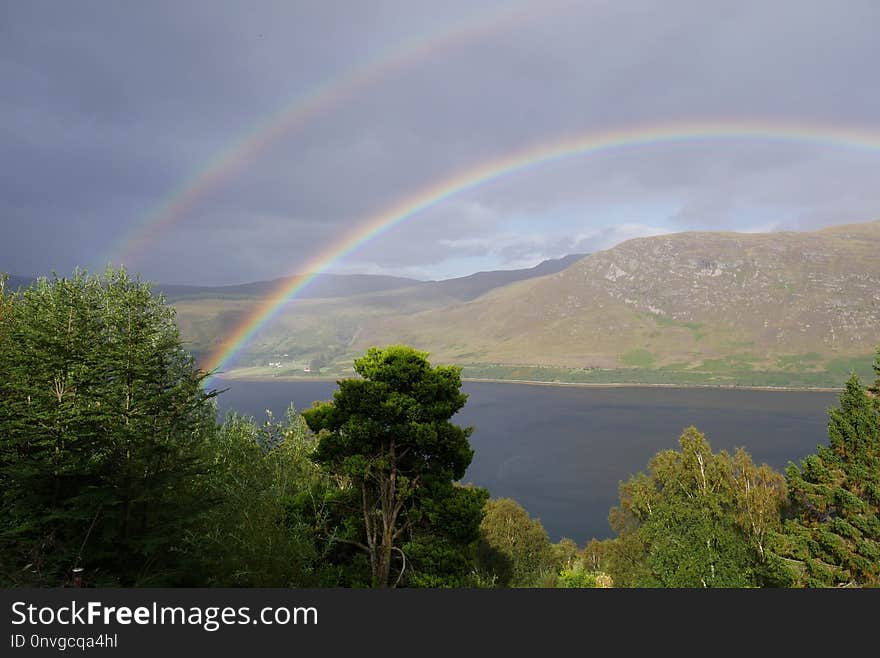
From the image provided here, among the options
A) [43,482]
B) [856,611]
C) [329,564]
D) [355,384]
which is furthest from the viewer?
[355,384]

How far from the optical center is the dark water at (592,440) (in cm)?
9969

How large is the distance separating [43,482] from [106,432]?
159 cm

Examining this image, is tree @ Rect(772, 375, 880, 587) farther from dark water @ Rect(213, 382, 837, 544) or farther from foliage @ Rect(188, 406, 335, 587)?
dark water @ Rect(213, 382, 837, 544)

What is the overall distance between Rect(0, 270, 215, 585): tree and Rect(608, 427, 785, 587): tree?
22702 mm

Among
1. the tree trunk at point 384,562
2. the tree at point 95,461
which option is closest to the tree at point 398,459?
the tree trunk at point 384,562

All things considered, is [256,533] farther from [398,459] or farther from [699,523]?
[699,523]

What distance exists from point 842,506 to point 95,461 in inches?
1036

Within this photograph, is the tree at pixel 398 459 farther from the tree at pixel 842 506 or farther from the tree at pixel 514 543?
the tree at pixel 514 543

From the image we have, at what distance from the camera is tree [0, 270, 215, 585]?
10.5 m

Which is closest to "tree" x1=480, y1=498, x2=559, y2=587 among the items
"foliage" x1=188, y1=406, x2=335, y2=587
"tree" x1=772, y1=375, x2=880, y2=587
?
"tree" x1=772, y1=375, x2=880, y2=587

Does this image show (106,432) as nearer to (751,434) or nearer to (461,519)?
(461,519)

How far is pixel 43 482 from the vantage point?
36.9 feet

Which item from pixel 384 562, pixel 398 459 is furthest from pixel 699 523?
pixel 384 562

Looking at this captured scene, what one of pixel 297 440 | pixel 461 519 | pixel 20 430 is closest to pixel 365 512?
pixel 461 519
